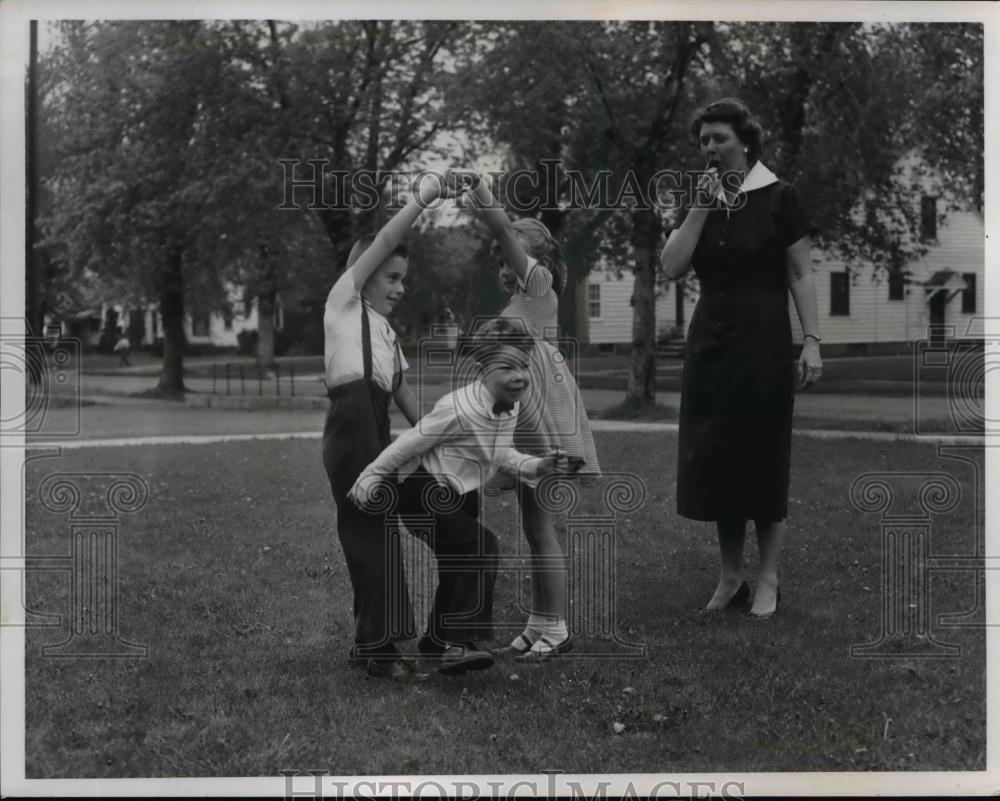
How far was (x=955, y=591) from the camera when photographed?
4.30 metres

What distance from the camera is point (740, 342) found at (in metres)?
4.64

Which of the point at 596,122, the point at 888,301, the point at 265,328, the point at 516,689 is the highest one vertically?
the point at 596,122

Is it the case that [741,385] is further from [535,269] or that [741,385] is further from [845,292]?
[845,292]

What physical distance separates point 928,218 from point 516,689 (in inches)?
151

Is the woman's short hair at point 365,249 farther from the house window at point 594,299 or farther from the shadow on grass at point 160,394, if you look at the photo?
the house window at point 594,299

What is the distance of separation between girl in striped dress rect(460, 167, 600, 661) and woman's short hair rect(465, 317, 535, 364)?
96mm

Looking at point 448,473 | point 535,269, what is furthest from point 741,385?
point 448,473

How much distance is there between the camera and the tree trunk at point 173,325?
21.2ft

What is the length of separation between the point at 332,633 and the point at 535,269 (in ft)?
5.83

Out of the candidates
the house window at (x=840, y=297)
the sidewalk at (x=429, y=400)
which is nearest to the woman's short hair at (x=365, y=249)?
the sidewalk at (x=429, y=400)

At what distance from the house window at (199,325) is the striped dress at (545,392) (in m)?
3.32

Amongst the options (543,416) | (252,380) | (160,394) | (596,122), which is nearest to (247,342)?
(160,394)

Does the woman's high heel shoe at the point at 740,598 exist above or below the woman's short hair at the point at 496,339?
below

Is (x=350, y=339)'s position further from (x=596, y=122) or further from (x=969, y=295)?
A: (x=596, y=122)
